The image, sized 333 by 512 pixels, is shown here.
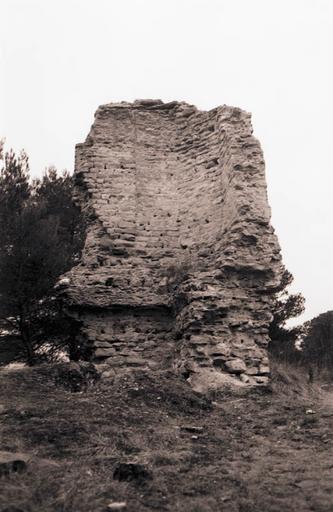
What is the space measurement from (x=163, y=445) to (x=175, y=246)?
487cm

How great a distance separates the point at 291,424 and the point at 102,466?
2367 millimetres

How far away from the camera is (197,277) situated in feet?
26.7

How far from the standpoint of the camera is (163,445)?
4.98 meters

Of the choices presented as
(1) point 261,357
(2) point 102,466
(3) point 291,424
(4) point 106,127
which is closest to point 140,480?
(2) point 102,466

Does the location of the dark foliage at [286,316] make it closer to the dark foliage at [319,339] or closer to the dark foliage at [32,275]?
the dark foliage at [319,339]

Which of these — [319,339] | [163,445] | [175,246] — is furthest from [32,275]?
[319,339]

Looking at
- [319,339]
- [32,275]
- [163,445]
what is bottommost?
[163,445]

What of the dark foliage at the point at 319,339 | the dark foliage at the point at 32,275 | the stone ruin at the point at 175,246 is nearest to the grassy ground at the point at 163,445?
the stone ruin at the point at 175,246

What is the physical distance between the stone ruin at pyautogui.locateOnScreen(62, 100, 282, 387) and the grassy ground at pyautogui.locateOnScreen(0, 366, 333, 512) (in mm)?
910

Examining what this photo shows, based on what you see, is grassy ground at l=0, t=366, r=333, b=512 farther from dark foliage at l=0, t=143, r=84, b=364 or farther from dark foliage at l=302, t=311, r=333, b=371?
dark foliage at l=302, t=311, r=333, b=371

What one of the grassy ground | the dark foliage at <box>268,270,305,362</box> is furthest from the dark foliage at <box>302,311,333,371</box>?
the grassy ground

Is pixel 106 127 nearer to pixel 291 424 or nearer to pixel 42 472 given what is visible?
pixel 291 424

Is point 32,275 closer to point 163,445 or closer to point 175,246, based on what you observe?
point 175,246

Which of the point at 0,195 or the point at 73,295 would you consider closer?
the point at 73,295
